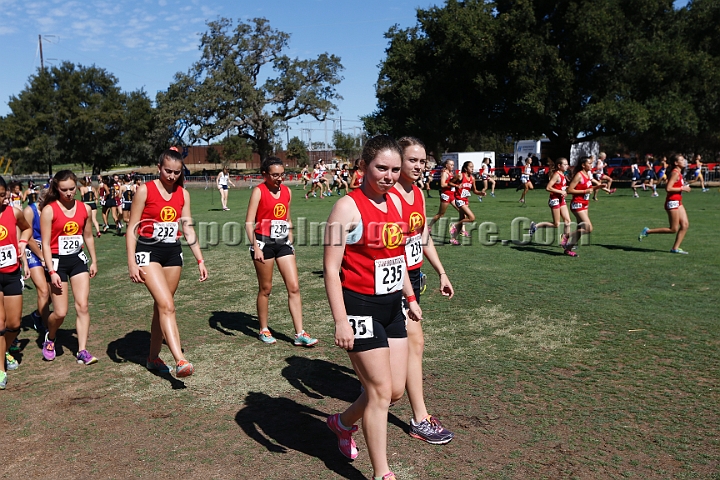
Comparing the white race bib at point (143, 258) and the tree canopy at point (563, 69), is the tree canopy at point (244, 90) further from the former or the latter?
the white race bib at point (143, 258)

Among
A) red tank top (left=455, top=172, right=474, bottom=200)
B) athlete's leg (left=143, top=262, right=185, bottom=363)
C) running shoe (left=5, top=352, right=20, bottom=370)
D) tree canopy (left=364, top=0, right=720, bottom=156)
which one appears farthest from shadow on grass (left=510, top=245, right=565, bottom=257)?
tree canopy (left=364, top=0, right=720, bottom=156)

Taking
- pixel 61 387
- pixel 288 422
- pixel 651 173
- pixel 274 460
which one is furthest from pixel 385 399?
pixel 651 173

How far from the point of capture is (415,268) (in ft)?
16.1

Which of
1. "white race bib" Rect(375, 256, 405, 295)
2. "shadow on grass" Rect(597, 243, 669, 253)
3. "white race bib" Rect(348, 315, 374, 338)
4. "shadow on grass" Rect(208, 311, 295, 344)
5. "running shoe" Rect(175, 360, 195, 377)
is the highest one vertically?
"white race bib" Rect(375, 256, 405, 295)

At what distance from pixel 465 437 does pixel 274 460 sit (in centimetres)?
147

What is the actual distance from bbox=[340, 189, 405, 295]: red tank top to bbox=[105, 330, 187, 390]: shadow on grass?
3.04 meters

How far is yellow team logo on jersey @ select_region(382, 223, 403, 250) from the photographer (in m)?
3.86

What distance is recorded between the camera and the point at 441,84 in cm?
4150

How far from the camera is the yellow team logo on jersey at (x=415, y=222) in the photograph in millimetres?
4590

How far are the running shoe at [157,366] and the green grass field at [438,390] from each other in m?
0.09

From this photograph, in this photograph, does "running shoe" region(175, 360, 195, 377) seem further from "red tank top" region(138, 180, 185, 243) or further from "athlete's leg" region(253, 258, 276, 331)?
"athlete's leg" region(253, 258, 276, 331)

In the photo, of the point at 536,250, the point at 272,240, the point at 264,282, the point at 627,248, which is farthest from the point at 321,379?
the point at 627,248

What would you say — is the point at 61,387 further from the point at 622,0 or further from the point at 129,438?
the point at 622,0

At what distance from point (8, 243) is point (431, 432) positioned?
15.4ft
